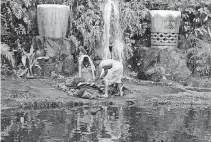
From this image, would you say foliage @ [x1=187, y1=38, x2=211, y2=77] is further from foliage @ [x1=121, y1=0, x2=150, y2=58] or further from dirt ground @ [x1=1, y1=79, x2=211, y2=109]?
dirt ground @ [x1=1, y1=79, x2=211, y2=109]

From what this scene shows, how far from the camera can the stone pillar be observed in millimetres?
16062

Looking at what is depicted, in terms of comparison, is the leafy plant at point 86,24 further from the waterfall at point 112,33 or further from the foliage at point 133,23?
the foliage at point 133,23

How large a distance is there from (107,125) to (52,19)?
277 inches

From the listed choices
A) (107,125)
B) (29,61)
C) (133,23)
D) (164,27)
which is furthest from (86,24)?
(107,125)

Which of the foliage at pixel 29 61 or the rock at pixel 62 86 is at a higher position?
the foliage at pixel 29 61

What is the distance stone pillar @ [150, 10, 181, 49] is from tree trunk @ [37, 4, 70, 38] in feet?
10.4

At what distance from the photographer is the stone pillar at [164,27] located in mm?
16062

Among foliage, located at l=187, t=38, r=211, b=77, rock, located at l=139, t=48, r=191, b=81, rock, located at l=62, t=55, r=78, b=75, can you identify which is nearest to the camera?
rock, located at l=62, t=55, r=78, b=75

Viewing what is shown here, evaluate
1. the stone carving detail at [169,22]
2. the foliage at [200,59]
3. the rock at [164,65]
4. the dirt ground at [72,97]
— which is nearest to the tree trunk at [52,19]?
the dirt ground at [72,97]

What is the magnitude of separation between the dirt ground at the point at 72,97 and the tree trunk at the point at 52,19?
7.45ft

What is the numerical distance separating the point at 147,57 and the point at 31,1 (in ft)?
14.2

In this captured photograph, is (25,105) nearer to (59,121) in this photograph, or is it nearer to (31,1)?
(59,121)

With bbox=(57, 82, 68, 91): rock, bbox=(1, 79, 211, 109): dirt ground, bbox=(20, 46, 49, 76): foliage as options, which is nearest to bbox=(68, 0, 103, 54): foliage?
bbox=(20, 46, 49, 76): foliage

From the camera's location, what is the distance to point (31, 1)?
1532 cm
